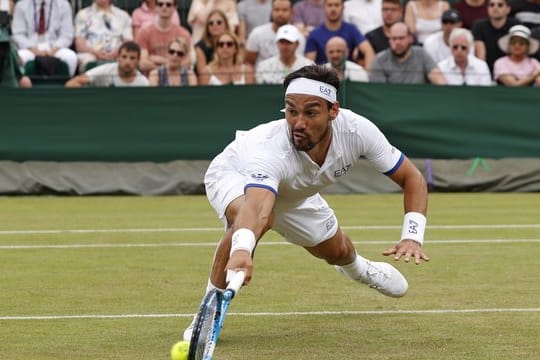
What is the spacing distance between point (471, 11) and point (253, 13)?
11.7ft

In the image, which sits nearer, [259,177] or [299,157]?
[259,177]

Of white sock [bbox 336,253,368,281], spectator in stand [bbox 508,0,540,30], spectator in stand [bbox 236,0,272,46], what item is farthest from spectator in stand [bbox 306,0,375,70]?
white sock [bbox 336,253,368,281]

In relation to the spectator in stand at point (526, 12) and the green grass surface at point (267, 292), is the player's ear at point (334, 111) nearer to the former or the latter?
the green grass surface at point (267, 292)

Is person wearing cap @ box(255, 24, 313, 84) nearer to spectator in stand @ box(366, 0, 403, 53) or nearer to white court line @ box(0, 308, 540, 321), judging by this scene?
spectator in stand @ box(366, 0, 403, 53)

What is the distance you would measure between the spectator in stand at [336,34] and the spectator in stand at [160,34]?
6.10 ft

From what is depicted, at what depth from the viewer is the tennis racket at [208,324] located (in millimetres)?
5379

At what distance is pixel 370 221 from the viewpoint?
13461 millimetres

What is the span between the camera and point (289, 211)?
24.7 ft

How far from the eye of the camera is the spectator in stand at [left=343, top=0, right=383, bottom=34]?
19484 mm

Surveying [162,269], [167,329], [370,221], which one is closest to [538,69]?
[370,221]

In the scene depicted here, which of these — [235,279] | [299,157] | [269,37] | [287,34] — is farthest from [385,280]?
[269,37]

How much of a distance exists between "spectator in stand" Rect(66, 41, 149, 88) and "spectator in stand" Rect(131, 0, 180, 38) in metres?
1.88

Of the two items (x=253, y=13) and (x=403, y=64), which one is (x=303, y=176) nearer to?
(x=403, y=64)

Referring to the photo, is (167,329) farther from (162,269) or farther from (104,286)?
(162,269)
